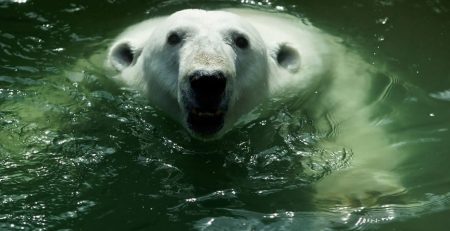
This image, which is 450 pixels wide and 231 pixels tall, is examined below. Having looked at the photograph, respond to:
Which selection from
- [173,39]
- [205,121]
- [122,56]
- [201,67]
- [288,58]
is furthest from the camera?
[122,56]

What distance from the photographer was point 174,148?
491 centimetres

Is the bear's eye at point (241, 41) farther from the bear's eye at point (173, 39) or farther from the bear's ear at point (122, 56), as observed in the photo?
the bear's ear at point (122, 56)

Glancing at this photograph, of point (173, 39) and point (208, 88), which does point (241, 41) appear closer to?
point (173, 39)

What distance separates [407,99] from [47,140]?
2725 mm

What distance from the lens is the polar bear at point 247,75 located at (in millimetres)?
4410

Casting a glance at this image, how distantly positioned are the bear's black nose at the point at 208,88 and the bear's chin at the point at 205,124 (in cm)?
8

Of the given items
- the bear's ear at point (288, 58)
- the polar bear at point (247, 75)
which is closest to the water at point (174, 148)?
the polar bear at point (247, 75)

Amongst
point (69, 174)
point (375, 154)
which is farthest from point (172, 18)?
point (375, 154)

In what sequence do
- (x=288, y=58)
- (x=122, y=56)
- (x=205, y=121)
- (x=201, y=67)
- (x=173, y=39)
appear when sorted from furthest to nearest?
(x=122, y=56) → (x=288, y=58) → (x=173, y=39) → (x=205, y=121) → (x=201, y=67)

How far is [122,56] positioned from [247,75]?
118 cm

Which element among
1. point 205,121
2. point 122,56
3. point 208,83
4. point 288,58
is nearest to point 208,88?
point 208,83

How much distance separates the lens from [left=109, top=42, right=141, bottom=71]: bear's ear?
5.50 meters

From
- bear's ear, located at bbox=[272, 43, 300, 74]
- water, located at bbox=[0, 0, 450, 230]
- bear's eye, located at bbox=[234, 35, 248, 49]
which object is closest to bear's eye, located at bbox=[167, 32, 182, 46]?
bear's eye, located at bbox=[234, 35, 248, 49]

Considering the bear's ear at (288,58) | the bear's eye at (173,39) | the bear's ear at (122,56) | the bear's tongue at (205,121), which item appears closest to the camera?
the bear's tongue at (205,121)
